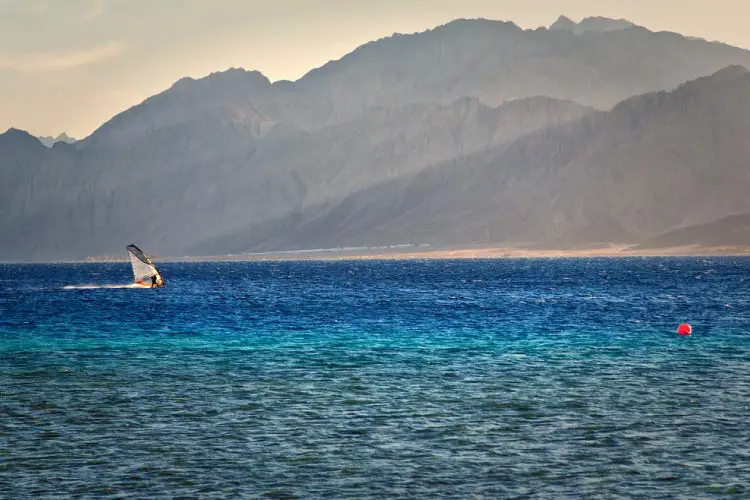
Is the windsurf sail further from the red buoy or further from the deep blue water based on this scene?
the red buoy

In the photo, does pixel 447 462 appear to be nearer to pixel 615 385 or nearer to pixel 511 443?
pixel 511 443

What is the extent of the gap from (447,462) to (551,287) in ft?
469

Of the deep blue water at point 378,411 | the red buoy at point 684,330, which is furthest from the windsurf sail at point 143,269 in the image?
the red buoy at point 684,330

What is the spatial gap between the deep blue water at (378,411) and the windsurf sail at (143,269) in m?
80.6

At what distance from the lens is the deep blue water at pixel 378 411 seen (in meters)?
35.1

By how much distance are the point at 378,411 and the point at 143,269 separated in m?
148

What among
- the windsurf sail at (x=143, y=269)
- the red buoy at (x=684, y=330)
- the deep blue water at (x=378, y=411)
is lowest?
the deep blue water at (x=378, y=411)

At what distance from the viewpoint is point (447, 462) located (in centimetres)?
3728

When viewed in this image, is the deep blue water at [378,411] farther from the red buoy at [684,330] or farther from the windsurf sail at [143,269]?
the windsurf sail at [143,269]

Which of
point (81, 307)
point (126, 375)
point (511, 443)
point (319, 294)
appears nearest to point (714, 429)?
point (511, 443)

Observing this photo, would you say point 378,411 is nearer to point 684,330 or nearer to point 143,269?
point 684,330

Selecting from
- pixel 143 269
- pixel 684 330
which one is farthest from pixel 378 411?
pixel 143 269

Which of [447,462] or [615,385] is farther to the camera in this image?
[615,385]

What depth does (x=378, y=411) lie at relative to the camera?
46719 millimetres
